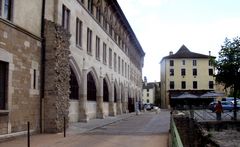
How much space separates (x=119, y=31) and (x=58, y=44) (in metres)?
34.5

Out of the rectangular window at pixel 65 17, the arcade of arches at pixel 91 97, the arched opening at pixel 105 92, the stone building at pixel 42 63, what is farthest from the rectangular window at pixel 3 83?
the arched opening at pixel 105 92

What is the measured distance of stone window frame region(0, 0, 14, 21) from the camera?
18.5 meters

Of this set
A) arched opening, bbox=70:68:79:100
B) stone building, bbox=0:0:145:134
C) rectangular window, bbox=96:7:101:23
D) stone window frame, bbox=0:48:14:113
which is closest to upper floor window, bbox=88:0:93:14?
stone building, bbox=0:0:145:134

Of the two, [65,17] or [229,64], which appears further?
[229,64]

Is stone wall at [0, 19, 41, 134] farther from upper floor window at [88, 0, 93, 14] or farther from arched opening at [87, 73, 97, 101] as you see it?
upper floor window at [88, 0, 93, 14]

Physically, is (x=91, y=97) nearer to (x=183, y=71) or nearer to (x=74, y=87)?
(x=74, y=87)

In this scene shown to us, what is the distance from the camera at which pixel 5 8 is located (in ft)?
62.6

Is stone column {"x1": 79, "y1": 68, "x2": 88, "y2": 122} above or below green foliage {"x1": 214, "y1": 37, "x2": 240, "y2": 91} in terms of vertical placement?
below

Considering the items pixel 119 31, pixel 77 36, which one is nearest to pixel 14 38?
pixel 77 36

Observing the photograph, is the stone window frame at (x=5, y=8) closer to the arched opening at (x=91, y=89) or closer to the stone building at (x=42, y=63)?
the stone building at (x=42, y=63)

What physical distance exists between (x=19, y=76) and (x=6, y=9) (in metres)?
3.18

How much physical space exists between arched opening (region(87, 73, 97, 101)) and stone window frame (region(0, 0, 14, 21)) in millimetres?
19028

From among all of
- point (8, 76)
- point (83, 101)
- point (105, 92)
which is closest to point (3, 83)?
point (8, 76)

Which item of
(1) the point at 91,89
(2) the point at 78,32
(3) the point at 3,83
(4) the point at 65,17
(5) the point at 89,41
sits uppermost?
(4) the point at 65,17
